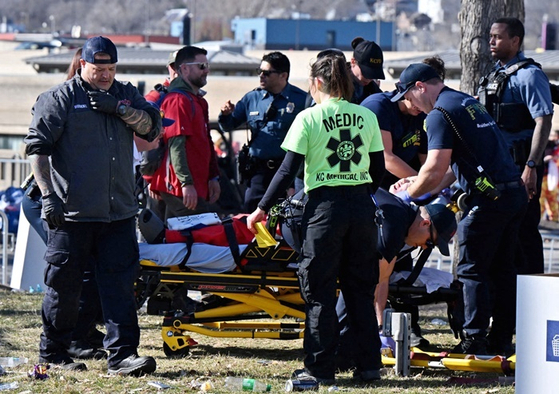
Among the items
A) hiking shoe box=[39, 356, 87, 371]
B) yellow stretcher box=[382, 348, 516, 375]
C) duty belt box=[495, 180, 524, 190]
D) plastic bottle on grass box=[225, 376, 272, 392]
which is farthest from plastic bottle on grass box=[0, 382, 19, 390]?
duty belt box=[495, 180, 524, 190]

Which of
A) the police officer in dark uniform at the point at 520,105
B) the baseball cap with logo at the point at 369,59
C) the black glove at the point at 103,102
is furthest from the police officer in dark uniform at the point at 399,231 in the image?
the black glove at the point at 103,102

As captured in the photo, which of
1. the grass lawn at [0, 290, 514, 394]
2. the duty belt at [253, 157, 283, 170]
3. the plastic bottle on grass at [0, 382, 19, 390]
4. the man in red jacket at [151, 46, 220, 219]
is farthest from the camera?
the duty belt at [253, 157, 283, 170]

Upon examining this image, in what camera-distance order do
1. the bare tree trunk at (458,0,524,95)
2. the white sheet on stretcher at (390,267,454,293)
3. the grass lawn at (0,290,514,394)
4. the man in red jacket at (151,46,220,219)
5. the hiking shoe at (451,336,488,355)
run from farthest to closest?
1. the bare tree trunk at (458,0,524,95)
2. the man in red jacket at (151,46,220,219)
3. the white sheet on stretcher at (390,267,454,293)
4. the hiking shoe at (451,336,488,355)
5. the grass lawn at (0,290,514,394)

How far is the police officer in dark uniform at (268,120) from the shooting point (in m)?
8.62

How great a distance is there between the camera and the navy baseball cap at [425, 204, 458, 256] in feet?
22.5

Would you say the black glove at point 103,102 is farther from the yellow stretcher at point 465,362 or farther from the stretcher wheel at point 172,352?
the yellow stretcher at point 465,362

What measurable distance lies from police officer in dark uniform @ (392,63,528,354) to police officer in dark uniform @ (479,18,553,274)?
69 centimetres

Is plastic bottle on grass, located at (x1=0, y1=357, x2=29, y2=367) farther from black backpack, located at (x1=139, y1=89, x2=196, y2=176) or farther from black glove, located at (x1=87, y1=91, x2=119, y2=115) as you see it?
black backpack, located at (x1=139, y1=89, x2=196, y2=176)

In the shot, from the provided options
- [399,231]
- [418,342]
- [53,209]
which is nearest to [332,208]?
[399,231]

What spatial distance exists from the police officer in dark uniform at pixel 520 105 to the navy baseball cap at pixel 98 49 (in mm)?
2787

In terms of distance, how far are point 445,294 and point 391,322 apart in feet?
3.32

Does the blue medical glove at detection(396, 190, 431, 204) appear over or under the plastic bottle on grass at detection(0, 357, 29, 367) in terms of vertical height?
over

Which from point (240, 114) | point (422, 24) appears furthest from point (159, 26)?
point (240, 114)

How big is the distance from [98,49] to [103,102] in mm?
317
